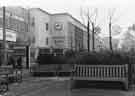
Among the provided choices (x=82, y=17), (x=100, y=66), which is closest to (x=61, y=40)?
(x=82, y=17)

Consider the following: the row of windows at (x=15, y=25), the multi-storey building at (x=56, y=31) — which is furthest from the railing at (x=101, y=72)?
the multi-storey building at (x=56, y=31)

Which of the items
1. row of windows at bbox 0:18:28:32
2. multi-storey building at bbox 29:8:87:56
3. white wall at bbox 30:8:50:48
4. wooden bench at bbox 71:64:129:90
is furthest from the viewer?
multi-storey building at bbox 29:8:87:56

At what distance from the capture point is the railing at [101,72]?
376 inches

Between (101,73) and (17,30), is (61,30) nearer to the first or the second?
(17,30)

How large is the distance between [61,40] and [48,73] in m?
30.7

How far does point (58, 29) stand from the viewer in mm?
46219

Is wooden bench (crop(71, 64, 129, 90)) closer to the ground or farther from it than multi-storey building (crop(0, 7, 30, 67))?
closer to the ground

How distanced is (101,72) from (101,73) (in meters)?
0.04

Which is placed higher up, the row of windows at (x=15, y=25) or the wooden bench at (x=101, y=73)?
the row of windows at (x=15, y=25)

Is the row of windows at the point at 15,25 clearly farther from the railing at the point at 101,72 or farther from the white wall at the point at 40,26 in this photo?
the railing at the point at 101,72

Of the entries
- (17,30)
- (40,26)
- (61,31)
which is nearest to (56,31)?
(61,31)

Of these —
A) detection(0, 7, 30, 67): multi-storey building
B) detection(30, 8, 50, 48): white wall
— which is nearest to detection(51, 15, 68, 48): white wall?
detection(30, 8, 50, 48): white wall

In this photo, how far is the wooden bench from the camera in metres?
9.52

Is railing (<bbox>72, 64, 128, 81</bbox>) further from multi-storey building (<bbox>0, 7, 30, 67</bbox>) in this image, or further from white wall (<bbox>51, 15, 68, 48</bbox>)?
white wall (<bbox>51, 15, 68, 48</bbox>)
